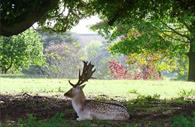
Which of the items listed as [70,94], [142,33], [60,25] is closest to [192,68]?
[142,33]

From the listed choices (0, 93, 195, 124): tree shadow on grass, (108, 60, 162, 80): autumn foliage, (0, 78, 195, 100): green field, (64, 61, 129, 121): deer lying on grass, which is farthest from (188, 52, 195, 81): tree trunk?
(64, 61, 129, 121): deer lying on grass

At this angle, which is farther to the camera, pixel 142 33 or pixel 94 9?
pixel 142 33

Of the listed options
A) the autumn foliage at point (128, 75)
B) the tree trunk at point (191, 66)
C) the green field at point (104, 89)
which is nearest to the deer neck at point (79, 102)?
the green field at point (104, 89)

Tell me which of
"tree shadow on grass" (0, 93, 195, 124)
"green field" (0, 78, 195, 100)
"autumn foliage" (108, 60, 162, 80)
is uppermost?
"autumn foliage" (108, 60, 162, 80)

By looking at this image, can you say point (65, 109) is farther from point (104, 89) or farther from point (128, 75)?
point (128, 75)

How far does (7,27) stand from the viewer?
1124cm

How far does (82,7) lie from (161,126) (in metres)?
7.16

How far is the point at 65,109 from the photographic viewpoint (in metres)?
10.7

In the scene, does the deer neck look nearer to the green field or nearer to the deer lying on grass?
the deer lying on grass

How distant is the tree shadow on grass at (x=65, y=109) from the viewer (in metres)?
9.51

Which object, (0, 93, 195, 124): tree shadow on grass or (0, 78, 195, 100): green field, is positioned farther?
(0, 78, 195, 100): green field

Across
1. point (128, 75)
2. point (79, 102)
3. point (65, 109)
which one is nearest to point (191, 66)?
point (128, 75)

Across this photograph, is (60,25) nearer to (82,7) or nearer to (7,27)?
(82,7)

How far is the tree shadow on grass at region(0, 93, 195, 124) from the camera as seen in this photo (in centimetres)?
951
